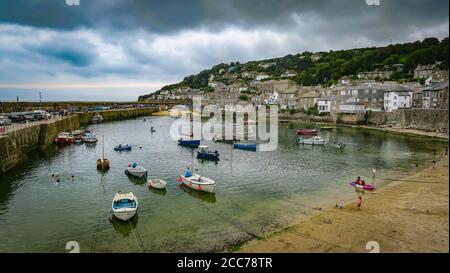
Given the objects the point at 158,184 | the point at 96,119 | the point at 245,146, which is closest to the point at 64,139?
the point at 245,146

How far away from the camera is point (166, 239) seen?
1488 cm

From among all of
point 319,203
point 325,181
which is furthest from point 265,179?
point 319,203

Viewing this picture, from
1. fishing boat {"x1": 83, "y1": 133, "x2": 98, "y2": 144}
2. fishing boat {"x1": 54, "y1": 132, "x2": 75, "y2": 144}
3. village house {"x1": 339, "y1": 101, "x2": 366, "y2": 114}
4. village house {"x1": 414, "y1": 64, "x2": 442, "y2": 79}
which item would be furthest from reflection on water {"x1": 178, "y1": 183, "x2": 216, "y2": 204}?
village house {"x1": 414, "y1": 64, "x2": 442, "y2": 79}

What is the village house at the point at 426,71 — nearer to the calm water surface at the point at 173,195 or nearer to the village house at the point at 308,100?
the village house at the point at 308,100

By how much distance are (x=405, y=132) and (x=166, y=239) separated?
52312 millimetres

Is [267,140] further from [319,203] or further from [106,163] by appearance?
[319,203]

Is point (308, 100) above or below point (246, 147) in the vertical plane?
above

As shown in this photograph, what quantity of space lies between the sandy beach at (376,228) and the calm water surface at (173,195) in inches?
56.8

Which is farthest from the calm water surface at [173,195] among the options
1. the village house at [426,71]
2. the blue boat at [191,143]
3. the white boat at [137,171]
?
the village house at [426,71]

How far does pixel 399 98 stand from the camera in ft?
220

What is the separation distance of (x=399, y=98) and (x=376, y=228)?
6164cm

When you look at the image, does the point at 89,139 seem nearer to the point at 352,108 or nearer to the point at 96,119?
the point at 96,119

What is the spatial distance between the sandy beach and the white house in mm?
53333

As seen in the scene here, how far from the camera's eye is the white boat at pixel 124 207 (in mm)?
16703
